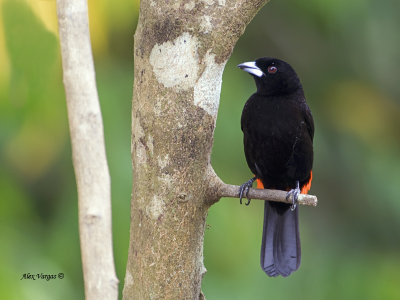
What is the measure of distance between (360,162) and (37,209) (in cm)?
250

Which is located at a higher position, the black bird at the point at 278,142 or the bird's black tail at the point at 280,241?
the black bird at the point at 278,142

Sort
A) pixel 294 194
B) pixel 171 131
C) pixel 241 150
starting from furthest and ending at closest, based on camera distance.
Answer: pixel 241 150
pixel 294 194
pixel 171 131

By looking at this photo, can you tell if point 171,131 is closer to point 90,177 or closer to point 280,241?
point 90,177

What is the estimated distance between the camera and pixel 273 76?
360cm

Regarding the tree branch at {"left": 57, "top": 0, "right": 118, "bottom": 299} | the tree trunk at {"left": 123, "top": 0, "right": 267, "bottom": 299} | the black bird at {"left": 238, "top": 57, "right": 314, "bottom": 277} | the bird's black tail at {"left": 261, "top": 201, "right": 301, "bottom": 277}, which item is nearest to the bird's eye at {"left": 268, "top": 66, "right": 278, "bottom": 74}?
the black bird at {"left": 238, "top": 57, "right": 314, "bottom": 277}

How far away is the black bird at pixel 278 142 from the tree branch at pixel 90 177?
187cm

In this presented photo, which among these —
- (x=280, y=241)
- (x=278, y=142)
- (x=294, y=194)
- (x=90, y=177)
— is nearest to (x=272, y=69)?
(x=278, y=142)

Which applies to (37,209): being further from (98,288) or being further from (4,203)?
(98,288)

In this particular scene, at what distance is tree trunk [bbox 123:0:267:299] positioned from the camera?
2418 millimetres

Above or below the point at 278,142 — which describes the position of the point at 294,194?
below

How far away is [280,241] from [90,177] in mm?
2144

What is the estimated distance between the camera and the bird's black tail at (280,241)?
3.54 meters

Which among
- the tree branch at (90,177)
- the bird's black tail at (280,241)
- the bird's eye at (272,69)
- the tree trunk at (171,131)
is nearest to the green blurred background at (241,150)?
the bird's black tail at (280,241)

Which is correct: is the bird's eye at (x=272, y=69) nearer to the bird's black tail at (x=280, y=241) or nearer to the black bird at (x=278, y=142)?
the black bird at (x=278, y=142)
